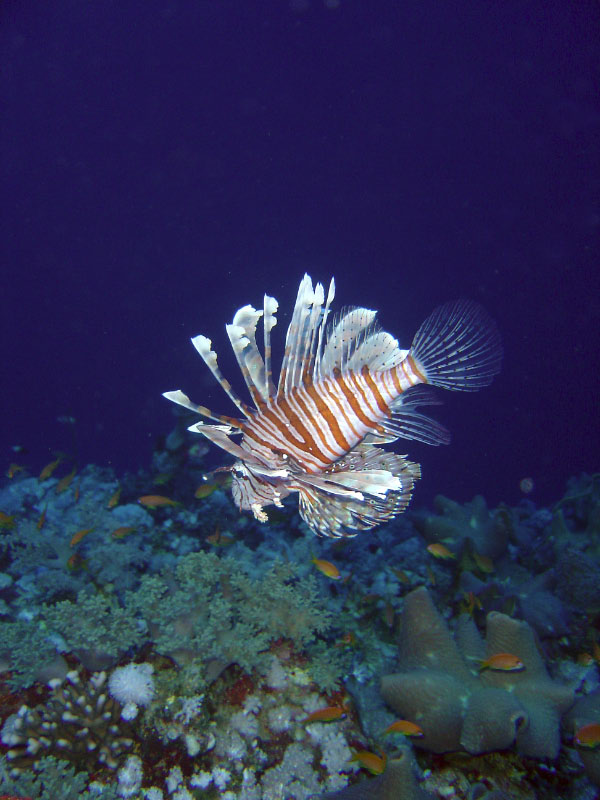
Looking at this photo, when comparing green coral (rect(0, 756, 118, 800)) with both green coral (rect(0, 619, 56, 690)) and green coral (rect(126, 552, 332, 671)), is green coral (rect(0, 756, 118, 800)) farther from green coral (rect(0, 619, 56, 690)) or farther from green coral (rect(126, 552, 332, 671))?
green coral (rect(126, 552, 332, 671))

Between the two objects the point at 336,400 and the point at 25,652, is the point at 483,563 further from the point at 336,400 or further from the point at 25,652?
the point at 25,652

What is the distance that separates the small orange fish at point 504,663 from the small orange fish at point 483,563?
1.98 m

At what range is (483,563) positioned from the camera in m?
4.87

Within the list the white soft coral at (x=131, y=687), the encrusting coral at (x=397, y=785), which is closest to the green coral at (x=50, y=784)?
the white soft coral at (x=131, y=687)

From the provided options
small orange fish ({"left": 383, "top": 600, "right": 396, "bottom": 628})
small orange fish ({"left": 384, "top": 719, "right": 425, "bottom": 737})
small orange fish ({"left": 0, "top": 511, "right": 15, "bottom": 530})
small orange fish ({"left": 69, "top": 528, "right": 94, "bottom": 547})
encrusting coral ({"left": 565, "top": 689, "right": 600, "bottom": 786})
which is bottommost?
encrusting coral ({"left": 565, "top": 689, "right": 600, "bottom": 786})

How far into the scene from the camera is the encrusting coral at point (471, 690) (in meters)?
2.58

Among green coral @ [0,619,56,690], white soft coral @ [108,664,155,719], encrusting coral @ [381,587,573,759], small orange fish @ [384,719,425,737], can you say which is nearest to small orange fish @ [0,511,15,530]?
green coral @ [0,619,56,690]

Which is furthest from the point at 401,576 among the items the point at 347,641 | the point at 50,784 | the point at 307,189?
the point at 307,189

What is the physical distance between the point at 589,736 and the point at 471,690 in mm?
613

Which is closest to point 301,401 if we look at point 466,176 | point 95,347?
point 466,176

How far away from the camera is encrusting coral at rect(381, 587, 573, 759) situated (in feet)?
A: 8.46

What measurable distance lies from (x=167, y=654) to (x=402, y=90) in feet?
52.6

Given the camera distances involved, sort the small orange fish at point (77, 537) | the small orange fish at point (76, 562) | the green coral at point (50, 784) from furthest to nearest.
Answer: the small orange fish at point (77, 537) → the small orange fish at point (76, 562) → the green coral at point (50, 784)

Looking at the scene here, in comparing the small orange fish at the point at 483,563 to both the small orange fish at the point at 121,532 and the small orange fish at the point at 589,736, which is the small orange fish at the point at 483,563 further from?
the small orange fish at the point at 121,532
